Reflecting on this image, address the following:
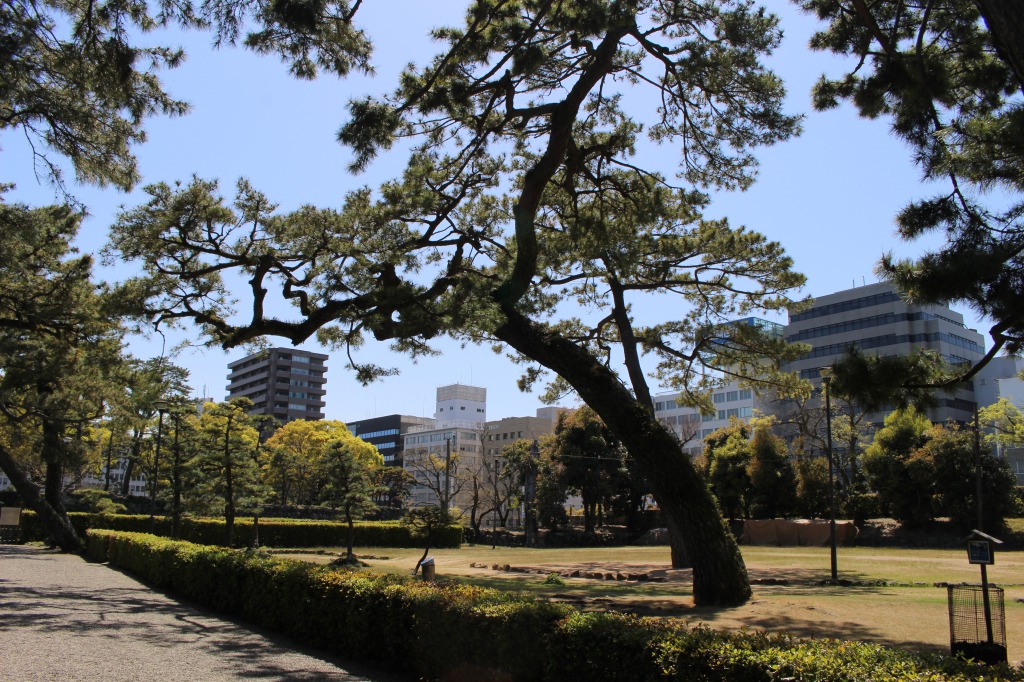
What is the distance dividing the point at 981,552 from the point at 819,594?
6166 millimetres

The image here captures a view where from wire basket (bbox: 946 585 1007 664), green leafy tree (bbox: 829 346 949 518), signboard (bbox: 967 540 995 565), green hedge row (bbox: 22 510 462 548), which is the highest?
green leafy tree (bbox: 829 346 949 518)

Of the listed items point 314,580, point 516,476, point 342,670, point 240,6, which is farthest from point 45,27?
point 516,476

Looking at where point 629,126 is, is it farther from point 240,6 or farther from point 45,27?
point 45,27

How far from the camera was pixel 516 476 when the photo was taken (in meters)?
44.6

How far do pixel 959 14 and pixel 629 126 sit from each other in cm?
Answer: 544

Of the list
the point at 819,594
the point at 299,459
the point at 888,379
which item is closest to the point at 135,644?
the point at 888,379

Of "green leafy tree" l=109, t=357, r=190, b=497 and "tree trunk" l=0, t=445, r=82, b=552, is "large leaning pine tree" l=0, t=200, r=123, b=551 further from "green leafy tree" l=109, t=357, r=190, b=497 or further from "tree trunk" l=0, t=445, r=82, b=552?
"tree trunk" l=0, t=445, r=82, b=552

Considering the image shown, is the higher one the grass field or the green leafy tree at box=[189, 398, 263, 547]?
the green leafy tree at box=[189, 398, 263, 547]

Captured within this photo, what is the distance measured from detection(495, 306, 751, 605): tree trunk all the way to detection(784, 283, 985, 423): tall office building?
47.5 metres

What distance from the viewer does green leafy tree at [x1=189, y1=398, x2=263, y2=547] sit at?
19.0 m

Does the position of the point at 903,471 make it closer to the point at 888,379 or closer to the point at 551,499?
the point at 551,499

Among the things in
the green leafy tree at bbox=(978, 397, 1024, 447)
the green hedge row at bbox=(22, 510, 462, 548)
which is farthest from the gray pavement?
the green leafy tree at bbox=(978, 397, 1024, 447)

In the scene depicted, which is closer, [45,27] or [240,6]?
[240,6]

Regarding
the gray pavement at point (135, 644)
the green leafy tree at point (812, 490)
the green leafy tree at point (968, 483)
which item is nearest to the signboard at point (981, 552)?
the gray pavement at point (135, 644)
